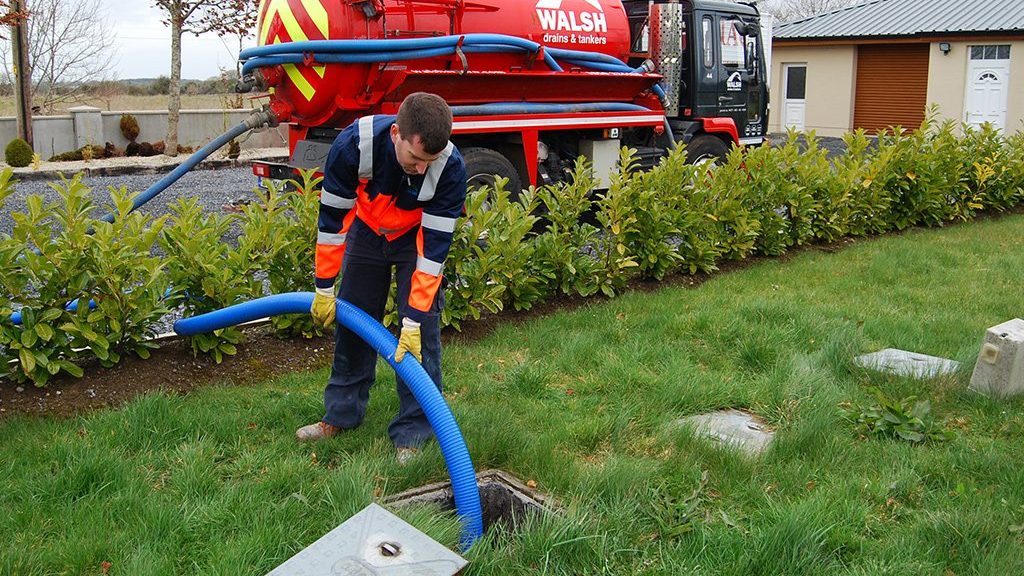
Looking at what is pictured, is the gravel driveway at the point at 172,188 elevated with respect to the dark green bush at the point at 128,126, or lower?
lower

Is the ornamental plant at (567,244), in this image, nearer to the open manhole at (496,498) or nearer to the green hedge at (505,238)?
the green hedge at (505,238)

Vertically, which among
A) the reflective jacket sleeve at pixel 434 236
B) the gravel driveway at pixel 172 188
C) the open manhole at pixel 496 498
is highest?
the reflective jacket sleeve at pixel 434 236

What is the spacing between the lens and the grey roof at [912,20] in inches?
857

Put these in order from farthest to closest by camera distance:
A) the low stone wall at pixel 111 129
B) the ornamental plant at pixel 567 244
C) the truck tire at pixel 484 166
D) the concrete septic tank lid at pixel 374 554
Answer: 1. the low stone wall at pixel 111 129
2. the truck tire at pixel 484 166
3. the ornamental plant at pixel 567 244
4. the concrete septic tank lid at pixel 374 554

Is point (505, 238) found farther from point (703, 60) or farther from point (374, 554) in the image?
point (703, 60)

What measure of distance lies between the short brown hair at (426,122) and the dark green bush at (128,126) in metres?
17.1

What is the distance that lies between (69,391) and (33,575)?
1723 millimetres

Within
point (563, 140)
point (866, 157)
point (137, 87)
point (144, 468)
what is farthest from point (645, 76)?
point (137, 87)

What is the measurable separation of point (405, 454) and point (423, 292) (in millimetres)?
697

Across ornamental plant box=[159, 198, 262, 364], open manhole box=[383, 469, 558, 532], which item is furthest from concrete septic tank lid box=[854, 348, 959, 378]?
ornamental plant box=[159, 198, 262, 364]

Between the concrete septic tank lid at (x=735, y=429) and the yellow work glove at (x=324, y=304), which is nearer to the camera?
the yellow work glove at (x=324, y=304)

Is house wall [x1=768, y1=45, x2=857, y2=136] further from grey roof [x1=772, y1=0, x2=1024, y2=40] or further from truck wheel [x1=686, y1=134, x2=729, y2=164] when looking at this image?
truck wheel [x1=686, y1=134, x2=729, y2=164]

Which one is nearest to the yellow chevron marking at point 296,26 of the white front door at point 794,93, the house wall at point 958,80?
the house wall at point 958,80

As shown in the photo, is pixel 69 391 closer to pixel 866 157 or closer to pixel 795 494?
pixel 795 494
